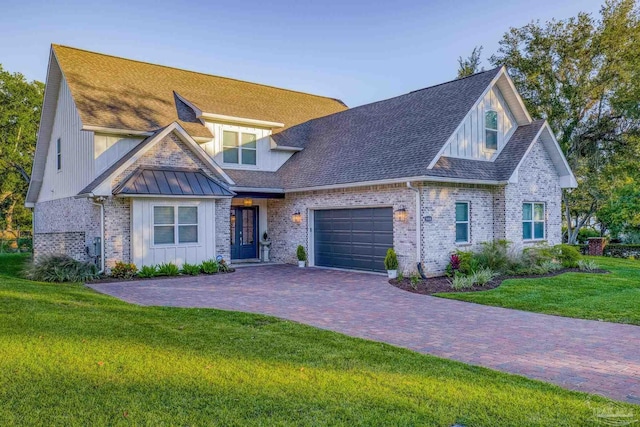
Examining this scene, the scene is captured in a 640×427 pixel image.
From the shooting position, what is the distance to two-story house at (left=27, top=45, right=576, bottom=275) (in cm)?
1413

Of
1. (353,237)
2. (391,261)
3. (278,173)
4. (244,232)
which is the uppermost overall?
(278,173)

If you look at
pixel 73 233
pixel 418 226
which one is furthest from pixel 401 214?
pixel 73 233

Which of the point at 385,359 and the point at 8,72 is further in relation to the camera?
the point at 8,72

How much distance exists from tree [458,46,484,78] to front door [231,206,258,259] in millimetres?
16548

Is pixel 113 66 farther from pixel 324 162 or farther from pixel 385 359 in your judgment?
pixel 385 359

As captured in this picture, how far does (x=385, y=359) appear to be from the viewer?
5.66 m

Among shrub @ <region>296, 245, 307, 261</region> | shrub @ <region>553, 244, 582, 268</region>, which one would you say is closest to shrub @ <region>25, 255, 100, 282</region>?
shrub @ <region>296, 245, 307, 261</region>

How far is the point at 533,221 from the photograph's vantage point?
16906mm

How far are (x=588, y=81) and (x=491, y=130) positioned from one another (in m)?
11.1

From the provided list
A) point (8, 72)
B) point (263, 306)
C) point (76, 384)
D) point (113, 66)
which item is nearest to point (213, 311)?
point (263, 306)

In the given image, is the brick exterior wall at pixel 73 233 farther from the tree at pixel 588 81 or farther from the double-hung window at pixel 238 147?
the tree at pixel 588 81

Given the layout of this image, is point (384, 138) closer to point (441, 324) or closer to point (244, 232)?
point (244, 232)

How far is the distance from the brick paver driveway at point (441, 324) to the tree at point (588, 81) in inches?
671

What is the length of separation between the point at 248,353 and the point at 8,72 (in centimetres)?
3795
